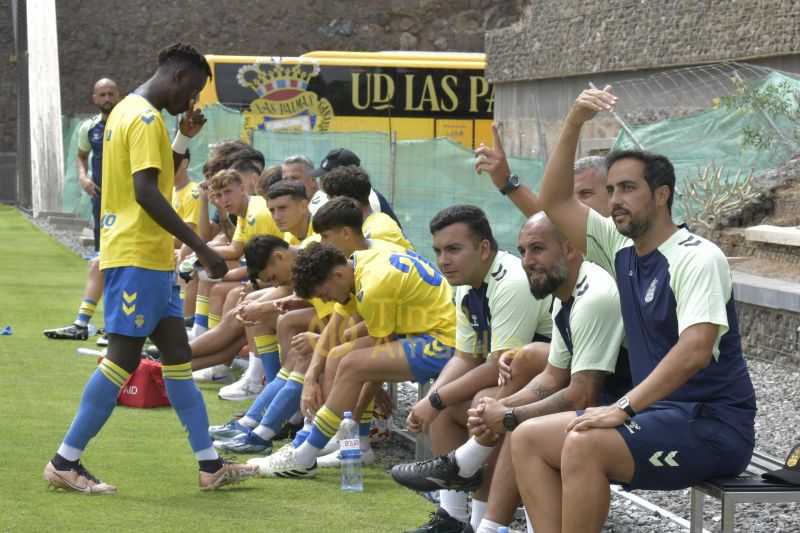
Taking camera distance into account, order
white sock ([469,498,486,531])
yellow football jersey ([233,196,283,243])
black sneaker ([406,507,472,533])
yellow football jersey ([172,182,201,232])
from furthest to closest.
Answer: yellow football jersey ([172,182,201,232]), yellow football jersey ([233,196,283,243]), black sneaker ([406,507,472,533]), white sock ([469,498,486,531])

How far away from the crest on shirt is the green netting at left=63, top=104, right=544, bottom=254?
7911mm

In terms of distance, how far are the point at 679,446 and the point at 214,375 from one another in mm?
5210

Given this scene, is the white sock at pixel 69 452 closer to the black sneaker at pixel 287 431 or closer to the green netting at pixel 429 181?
the black sneaker at pixel 287 431

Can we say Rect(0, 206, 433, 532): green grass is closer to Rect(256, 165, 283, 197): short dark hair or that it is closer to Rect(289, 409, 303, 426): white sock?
Rect(289, 409, 303, 426): white sock

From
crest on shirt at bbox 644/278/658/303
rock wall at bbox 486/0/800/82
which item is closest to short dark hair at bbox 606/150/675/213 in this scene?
crest on shirt at bbox 644/278/658/303

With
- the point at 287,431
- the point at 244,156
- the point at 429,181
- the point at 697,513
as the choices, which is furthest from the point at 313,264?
the point at 429,181

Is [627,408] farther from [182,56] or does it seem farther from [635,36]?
[635,36]

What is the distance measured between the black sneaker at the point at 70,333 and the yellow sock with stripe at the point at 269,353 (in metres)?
3.16

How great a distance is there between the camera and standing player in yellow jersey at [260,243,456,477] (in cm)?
598

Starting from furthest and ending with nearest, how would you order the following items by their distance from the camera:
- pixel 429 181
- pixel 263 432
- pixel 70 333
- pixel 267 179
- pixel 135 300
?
pixel 429 181, pixel 70 333, pixel 267 179, pixel 263 432, pixel 135 300

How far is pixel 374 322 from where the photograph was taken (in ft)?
19.9

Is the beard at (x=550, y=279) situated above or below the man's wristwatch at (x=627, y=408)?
above

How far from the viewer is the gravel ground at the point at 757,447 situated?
529cm

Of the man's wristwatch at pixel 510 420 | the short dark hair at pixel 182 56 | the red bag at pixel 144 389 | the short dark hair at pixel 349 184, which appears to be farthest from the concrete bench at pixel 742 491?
the red bag at pixel 144 389
